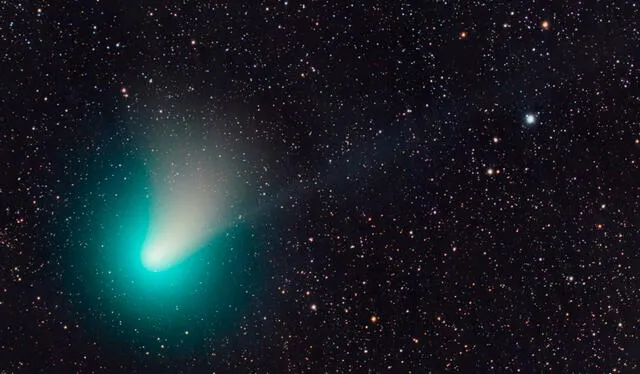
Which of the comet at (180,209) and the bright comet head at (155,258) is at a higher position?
the comet at (180,209)

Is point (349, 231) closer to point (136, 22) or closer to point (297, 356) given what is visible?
point (297, 356)

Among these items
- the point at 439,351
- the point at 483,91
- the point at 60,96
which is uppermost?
the point at 60,96

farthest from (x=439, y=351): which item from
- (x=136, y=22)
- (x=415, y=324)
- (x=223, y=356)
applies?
(x=136, y=22)

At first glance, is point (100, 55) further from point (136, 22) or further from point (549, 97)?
point (549, 97)

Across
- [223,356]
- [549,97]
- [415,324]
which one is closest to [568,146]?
[549,97]

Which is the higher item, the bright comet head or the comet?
the comet

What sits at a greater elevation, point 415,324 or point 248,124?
point 248,124

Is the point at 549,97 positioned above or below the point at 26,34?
below
